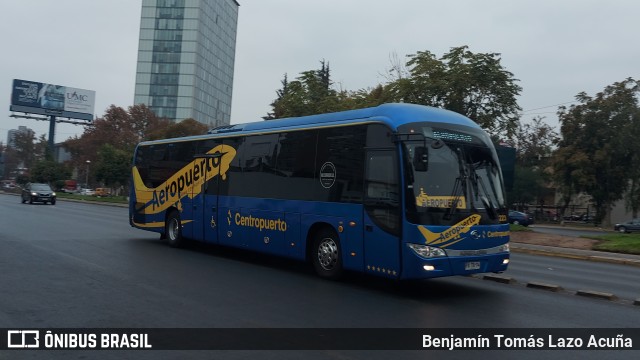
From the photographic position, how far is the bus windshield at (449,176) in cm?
906

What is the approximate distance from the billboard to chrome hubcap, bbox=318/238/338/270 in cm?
8296

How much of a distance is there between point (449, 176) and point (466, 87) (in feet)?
63.1

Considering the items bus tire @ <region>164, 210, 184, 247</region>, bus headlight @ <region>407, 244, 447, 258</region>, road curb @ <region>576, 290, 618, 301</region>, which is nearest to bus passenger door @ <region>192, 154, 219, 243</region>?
bus tire @ <region>164, 210, 184, 247</region>

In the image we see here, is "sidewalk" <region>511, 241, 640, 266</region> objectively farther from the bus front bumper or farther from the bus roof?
the bus roof

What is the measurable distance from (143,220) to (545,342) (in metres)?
13.5

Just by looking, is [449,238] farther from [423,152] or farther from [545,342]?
[545,342]

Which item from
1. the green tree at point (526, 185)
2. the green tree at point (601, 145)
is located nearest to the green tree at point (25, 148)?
the green tree at point (526, 185)

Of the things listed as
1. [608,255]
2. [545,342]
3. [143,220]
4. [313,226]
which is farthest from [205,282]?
[608,255]

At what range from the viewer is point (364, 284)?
10.5m

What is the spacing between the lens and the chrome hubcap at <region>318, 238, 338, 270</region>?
417 inches

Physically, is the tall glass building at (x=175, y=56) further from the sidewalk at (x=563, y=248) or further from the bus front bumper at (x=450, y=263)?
the bus front bumper at (x=450, y=263)

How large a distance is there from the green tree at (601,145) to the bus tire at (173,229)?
4043 centimetres

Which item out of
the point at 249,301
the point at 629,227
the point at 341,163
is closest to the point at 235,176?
the point at 341,163

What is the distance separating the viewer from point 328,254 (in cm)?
1073
